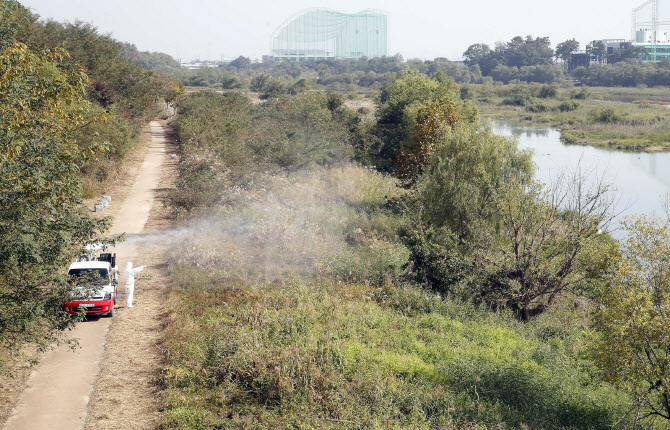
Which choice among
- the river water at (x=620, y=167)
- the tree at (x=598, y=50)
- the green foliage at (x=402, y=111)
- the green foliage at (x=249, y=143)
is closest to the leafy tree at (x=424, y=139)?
the river water at (x=620, y=167)

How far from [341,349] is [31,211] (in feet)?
22.1

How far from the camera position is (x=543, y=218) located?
1722 centimetres

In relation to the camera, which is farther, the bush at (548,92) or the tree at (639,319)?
the bush at (548,92)

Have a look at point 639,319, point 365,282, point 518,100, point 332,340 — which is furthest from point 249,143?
point 518,100

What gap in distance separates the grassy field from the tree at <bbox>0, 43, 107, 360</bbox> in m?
62.2

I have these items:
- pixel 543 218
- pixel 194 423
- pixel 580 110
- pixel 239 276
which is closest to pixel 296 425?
pixel 194 423

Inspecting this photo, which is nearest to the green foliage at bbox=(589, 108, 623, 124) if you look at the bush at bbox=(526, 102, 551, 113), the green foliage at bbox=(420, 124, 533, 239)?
the bush at bbox=(526, 102, 551, 113)

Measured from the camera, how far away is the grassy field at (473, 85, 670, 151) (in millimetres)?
66250

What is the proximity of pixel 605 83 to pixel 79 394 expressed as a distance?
518 feet

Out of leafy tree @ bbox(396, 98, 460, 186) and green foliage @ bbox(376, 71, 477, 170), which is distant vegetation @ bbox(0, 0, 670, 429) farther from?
green foliage @ bbox(376, 71, 477, 170)

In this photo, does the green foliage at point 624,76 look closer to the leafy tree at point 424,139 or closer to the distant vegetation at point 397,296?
the leafy tree at point 424,139

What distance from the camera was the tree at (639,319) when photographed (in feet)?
31.7

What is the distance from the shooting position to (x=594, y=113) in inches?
3191

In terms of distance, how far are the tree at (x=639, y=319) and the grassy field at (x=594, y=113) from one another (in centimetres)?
5725
